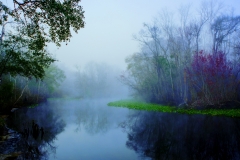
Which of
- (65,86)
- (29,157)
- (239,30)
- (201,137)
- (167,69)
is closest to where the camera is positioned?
(29,157)

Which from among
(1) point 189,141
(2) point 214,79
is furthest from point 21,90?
(2) point 214,79

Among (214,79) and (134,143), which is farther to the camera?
(214,79)

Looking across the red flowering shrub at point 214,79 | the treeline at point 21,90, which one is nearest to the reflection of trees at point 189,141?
the red flowering shrub at point 214,79

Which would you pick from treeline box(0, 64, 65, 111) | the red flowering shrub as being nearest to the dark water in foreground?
treeline box(0, 64, 65, 111)

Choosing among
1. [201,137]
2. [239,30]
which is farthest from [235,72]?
[201,137]

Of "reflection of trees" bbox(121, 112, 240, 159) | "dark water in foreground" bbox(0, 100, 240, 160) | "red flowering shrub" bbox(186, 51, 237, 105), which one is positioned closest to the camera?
"reflection of trees" bbox(121, 112, 240, 159)

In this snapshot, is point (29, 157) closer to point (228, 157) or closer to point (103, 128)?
point (103, 128)

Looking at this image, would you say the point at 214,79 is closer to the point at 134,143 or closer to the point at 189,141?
the point at 189,141

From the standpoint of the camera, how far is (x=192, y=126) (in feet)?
40.4

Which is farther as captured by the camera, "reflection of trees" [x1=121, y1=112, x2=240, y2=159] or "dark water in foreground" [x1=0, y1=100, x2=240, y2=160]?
"dark water in foreground" [x1=0, y1=100, x2=240, y2=160]

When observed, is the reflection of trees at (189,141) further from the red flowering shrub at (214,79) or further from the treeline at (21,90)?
the treeline at (21,90)

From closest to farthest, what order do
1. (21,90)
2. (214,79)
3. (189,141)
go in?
(189,141), (214,79), (21,90)

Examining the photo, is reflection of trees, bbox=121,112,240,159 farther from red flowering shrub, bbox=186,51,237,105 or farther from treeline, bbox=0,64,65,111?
treeline, bbox=0,64,65,111

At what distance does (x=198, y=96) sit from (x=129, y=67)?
15.3 metres
